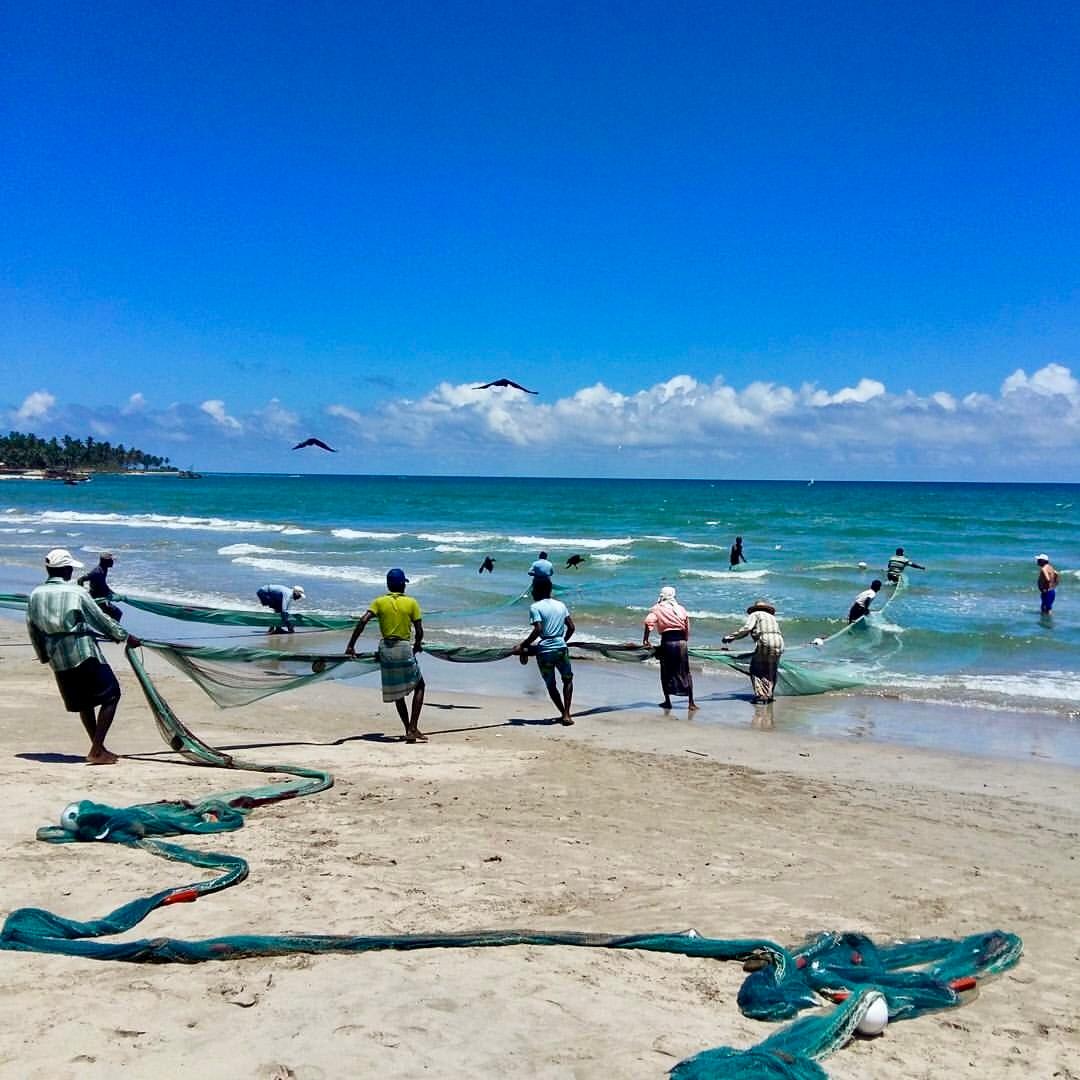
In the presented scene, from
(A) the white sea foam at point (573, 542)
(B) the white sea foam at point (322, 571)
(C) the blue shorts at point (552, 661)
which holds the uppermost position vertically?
(C) the blue shorts at point (552, 661)

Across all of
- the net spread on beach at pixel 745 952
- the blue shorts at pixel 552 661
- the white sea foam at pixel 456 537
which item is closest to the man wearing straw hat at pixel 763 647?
the blue shorts at pixel 552 661

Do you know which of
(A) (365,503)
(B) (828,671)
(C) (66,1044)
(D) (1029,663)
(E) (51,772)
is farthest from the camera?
(A) (365,503)

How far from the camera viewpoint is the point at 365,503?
8594 centimetres

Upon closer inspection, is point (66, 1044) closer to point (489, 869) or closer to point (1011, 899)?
point (489, 869)

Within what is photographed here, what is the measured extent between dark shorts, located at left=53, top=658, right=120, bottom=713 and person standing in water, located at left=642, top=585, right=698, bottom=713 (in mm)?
5218

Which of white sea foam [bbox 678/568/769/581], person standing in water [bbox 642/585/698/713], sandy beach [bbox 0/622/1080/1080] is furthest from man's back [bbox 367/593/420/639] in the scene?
white sea foam [bbox 678/568/769/581]

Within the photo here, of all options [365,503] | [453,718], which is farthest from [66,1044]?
[365,503]

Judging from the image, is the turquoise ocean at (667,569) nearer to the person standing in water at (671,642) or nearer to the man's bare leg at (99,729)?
the person standing in water at (671,642)

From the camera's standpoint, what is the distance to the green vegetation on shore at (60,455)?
13875 cm

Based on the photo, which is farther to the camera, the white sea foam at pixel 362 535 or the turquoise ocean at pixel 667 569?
the white sea foam at pixel 362 535

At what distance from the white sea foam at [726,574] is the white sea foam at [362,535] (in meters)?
18.4

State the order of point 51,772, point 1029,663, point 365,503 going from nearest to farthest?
point 51,772
point 1029,663
point 365,503

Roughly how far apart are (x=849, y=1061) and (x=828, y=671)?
10177 millimetres

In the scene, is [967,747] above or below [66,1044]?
below
